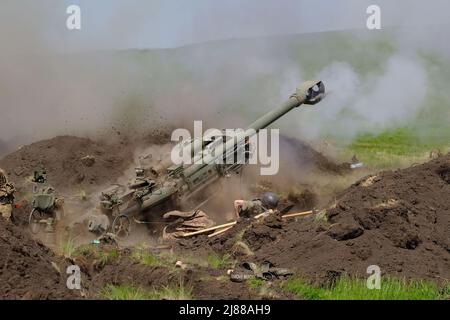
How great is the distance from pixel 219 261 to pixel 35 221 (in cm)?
401

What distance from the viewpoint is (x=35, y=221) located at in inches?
599

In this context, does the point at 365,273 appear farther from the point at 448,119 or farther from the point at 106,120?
the point at 448,119

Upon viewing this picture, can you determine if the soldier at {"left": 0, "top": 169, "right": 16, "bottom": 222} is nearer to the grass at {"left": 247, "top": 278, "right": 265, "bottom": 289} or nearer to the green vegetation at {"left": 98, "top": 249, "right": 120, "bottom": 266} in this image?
the green vegetation at {"left": 98, "top": 249, "right": 120, "bottom": 266}

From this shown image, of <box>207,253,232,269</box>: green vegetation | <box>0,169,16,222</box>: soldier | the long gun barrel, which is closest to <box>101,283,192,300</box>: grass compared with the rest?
<box>207,253,232,269</box>: green vegetation

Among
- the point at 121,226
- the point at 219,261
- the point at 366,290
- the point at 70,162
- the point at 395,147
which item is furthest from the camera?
the point at 395,147

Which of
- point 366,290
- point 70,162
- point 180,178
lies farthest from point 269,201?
point 70,162

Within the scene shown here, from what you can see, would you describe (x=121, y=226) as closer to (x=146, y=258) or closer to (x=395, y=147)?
(x=146, y=258)

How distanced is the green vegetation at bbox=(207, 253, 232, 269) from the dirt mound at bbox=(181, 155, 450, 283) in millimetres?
373

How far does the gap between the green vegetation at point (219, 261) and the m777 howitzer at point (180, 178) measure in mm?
2459

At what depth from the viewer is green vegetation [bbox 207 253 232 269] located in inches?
517

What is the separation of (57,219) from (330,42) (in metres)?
26.5

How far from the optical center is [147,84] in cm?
2905

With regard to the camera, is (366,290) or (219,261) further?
(219,261)
